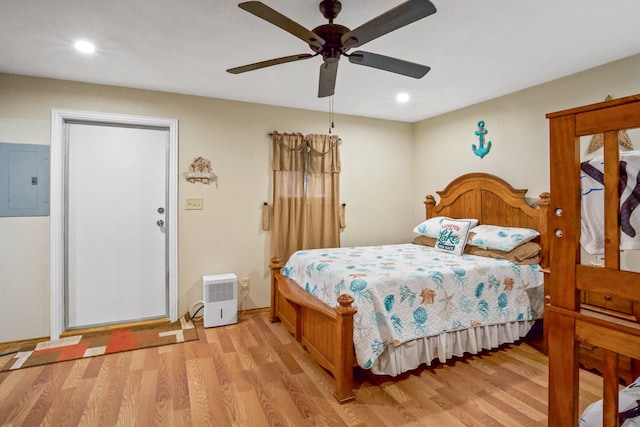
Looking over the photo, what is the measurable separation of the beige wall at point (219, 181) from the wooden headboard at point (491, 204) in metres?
0.74

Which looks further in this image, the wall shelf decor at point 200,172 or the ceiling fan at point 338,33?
the wall shelf decor at point 200,172

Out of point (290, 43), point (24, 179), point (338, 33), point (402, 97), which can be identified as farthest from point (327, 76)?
point (24, 179)

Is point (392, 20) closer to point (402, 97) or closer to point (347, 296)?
point (347, 296)

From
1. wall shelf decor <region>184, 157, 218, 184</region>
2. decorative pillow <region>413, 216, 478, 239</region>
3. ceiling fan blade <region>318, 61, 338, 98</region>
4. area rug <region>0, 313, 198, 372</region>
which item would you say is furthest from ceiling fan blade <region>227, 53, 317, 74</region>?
decorative pillow <region>413, 216, 478, 239</region>

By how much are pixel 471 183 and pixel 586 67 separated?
4.63ft

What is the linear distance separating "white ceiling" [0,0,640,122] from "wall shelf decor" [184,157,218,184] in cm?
70

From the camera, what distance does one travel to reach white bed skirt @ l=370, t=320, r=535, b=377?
225 centimetres

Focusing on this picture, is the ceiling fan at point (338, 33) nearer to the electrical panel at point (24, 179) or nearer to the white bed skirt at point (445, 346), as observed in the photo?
the white bed skirt at point (445, 346)

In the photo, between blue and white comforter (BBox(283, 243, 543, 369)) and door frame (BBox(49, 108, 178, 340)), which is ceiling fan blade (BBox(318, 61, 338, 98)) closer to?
blue and white comforter (BBox(283, 243, 543, 369))

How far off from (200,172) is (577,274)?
3.25 metres

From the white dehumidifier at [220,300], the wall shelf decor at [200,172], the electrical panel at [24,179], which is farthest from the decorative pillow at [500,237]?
the electrical panel at [24,179]

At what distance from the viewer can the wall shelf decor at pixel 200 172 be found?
11.4 feet

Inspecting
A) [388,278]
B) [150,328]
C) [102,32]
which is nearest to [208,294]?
[150,328]

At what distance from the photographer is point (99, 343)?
9.60ft
